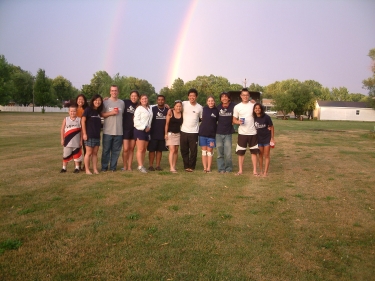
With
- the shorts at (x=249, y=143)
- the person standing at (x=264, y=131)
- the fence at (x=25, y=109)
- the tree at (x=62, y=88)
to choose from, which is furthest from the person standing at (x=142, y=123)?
the tree at (x=62, y=88)

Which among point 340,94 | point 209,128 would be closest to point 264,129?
point 209,128

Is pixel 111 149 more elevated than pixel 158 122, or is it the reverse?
pixel 158 122

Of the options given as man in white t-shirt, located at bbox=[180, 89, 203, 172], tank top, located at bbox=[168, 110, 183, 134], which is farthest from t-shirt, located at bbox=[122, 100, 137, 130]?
man in white t-shirt, located at bbox=[180, 89, 203, 172]

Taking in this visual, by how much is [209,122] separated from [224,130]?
406mm

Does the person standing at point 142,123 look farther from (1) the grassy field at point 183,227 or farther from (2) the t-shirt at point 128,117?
(1) the grassy field at point 183,227

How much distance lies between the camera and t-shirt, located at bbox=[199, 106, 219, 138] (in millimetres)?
8688

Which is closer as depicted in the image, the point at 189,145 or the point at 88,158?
the point at 88,158

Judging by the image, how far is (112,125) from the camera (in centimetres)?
840

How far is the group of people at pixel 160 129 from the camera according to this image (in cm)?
823

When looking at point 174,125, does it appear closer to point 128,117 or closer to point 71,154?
point 128,117

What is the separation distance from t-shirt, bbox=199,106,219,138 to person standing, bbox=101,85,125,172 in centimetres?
193

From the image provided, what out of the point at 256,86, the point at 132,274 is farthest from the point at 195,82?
the point at 132,274

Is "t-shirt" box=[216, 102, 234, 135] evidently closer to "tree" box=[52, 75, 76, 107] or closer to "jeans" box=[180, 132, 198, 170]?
"jeans" box=[180, 132, 198, 170]

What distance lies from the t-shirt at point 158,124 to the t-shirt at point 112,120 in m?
0.79
